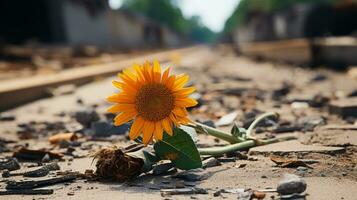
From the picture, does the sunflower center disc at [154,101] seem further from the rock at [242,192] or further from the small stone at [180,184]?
the rock at [242,192]

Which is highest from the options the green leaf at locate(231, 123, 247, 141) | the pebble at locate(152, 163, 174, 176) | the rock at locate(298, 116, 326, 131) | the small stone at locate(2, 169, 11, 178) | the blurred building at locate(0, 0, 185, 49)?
the blurred building at locate(0, 0, 185, 49)

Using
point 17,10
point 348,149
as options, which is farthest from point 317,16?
point 348,149

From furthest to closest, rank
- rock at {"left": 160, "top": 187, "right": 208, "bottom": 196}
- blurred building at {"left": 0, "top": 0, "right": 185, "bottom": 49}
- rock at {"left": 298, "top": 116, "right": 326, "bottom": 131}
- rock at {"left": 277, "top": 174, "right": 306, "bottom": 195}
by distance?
1. blurred building at {"left": 0, "top": 0, "right": 185, "bottom": 49}
2. rock at {"left": 298, "top": 116, "right": 326, "bottom": 131}
3. rock at {"left": 160, "top": 187, "right": 208, "bottom": 196}
4. rock at {"left": 277, "top": 174, "right": 306, "bottom": 195}

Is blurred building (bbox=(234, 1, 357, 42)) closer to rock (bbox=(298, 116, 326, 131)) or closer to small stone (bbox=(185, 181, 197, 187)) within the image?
rock (bbox=(298, 116, 326, 131))

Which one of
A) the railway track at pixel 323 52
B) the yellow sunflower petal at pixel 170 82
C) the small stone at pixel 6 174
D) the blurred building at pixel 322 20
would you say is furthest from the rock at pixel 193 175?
the blurred building at pixel 322 20

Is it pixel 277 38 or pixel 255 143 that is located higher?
pixel 277 38

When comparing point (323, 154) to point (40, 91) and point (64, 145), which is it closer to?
point (64, 145)

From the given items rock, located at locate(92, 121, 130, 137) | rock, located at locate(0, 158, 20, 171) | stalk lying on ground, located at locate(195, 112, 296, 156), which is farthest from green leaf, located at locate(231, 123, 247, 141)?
rock, located at locate(0, 158, 20, 171)
